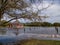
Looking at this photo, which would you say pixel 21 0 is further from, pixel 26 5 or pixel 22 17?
pixel 22 17

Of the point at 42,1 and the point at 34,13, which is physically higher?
the point at 42,1

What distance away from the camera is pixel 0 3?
14.6ft

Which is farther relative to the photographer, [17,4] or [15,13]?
[15,13]

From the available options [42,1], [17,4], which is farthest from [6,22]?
[42,1]

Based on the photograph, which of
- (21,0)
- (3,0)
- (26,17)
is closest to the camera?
(3,0)

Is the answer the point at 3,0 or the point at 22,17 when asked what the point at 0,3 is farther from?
the point at 22,17

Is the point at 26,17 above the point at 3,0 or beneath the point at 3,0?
beneath

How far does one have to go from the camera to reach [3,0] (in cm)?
439

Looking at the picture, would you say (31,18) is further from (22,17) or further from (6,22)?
(6,22)

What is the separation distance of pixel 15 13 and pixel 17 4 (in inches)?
15.5

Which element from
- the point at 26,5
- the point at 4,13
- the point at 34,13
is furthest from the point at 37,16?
the point at 4,13

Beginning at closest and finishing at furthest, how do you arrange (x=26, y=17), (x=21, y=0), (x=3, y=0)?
(x=3, y=0), (x=21, y=0), (x=26, y=17)

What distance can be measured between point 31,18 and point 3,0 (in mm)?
994

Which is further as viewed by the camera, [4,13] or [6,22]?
[6,22]
